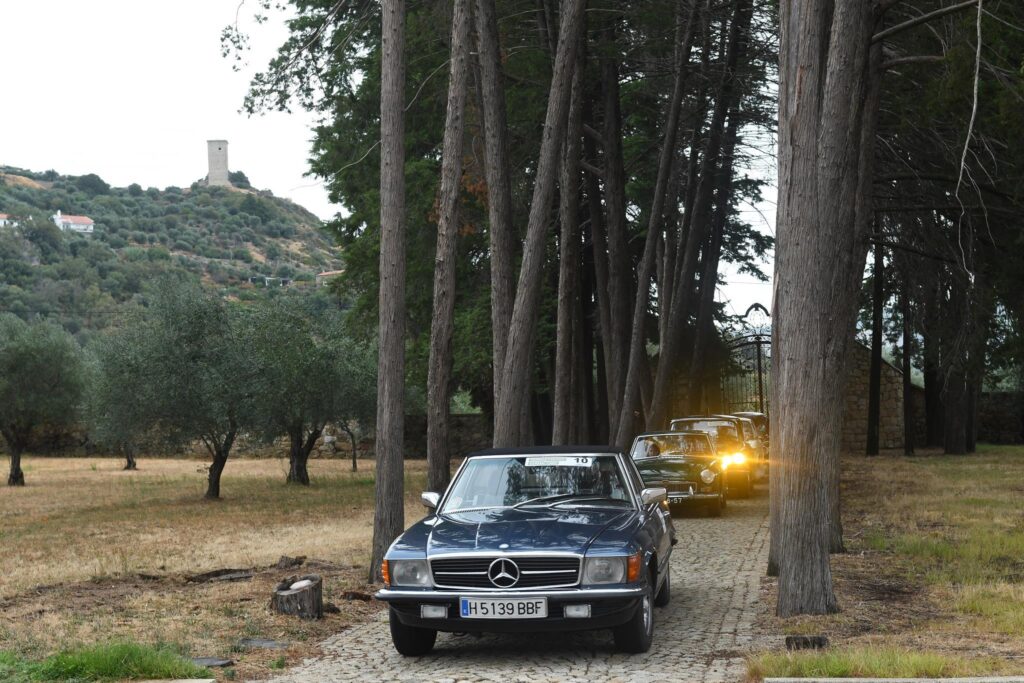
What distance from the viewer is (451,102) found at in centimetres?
1488

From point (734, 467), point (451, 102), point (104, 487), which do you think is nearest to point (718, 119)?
point (734, 467)

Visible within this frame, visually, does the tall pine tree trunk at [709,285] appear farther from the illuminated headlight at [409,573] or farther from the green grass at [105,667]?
the green grass at [105,667]

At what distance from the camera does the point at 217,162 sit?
158375mm

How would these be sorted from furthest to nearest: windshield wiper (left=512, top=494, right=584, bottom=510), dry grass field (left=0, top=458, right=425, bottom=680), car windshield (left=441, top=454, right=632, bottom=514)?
dry grass field (left=0, top=458, right=425, bottom=680) < car windshield (left=441, top=454, right=632, bottom=514) < windshield wiper (left=512, top=494, right=584, bottom=510)

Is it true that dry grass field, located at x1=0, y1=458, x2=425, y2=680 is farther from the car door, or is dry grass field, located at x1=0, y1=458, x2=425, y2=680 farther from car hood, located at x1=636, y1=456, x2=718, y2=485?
car hood, located at x1=636, y1=456, x2=718, y2=485

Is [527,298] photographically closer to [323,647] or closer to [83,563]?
[83,563]

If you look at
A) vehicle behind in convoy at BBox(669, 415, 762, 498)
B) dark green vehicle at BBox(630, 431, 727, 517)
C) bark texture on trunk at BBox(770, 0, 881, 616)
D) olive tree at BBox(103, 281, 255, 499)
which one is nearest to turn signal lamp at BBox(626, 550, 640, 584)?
bark texture on trunk at BBox(770, 0, 881, 616)

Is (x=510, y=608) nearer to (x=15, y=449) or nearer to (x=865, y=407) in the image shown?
(x=15, y=449)

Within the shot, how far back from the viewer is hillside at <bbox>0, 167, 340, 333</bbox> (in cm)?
9100

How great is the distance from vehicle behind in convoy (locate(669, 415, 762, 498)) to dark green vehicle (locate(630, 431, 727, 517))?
2639 millimetres

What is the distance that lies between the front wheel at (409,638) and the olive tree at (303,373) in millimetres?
23926

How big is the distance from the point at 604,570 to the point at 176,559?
10.4 metres

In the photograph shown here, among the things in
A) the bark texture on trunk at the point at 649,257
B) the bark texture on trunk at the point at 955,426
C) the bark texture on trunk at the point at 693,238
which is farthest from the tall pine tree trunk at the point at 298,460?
the bark texture on trunk at the point at 955,426

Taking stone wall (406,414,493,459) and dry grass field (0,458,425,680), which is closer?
dry grass field (0,458,425,680)
